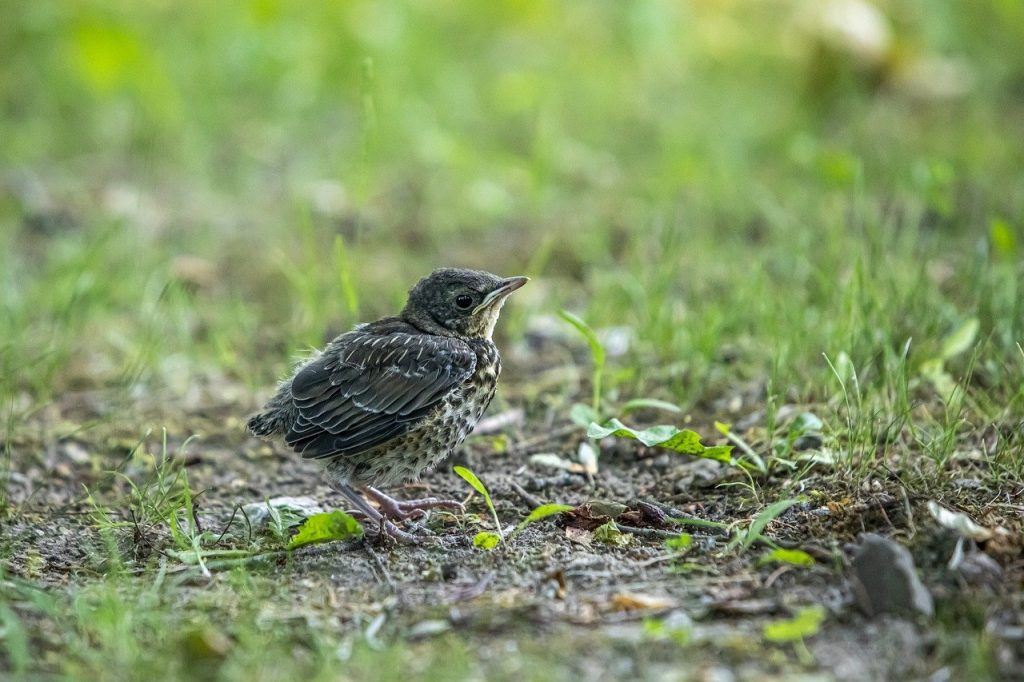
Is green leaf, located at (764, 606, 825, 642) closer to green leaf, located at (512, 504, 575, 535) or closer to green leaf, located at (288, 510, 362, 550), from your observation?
green leaf, located at (512, 504, 575, 535)

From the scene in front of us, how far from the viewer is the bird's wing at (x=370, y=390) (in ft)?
14.4

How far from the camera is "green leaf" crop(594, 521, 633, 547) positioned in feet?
13.0

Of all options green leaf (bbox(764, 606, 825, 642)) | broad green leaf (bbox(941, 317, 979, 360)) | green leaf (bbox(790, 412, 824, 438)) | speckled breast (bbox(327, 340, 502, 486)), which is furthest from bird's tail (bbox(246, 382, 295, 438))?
broad green leaf (bbox(941, 317, 979, 360))

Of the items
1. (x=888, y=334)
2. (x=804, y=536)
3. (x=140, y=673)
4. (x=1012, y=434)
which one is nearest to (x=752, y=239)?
(x=888, y=334)

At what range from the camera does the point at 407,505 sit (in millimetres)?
4527

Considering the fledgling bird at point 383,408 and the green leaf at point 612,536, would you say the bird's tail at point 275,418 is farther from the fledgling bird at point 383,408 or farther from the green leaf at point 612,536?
the green leaf at point 612,536

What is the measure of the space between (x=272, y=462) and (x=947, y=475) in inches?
106

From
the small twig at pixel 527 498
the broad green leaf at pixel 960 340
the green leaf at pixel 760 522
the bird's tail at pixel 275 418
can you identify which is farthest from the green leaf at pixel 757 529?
the bird's tail at pixel 275 418

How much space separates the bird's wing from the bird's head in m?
0.20

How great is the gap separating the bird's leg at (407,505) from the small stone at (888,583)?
165cm

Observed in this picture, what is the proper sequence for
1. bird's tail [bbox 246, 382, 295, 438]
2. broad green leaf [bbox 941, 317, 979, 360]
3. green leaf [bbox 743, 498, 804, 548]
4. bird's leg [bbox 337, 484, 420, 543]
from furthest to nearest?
broad green leaf [bbox 941, 317, 979, 360] → bird's tail [bbox 246, 382, 295, 438] → bird's leg [bbox 337, 484, 420, 543] → green leaf [bbox 743, 498, 804, 548]

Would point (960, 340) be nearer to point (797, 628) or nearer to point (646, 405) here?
point (646, 405)

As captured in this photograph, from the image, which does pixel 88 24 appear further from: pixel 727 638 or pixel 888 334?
pixel 727 638

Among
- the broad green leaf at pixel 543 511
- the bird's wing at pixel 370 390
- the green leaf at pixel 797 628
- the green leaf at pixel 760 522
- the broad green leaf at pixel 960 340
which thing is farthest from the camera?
the broad green leaf at pixel 960 340
